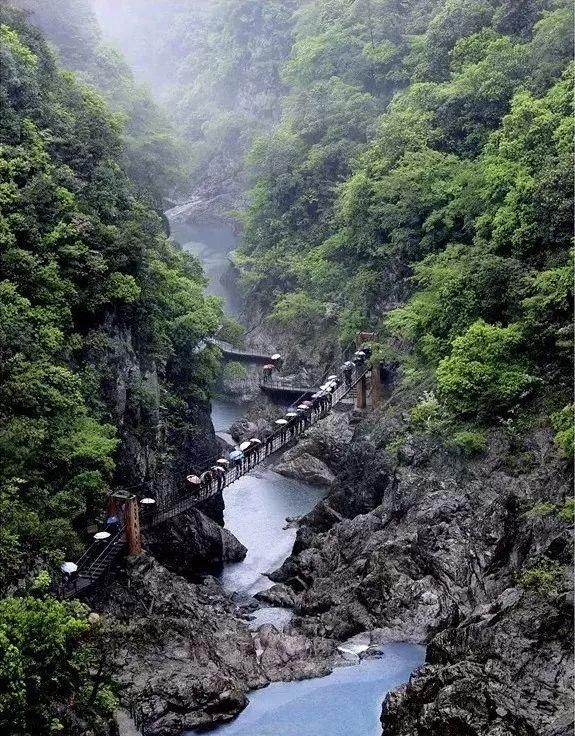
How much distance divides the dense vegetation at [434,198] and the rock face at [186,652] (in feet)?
25.9

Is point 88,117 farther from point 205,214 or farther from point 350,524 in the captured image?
point 205,214

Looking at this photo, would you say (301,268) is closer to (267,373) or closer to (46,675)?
(267,373)

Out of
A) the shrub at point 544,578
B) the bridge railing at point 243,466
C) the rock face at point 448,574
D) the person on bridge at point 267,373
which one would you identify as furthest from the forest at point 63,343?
the shrub at point 544,578

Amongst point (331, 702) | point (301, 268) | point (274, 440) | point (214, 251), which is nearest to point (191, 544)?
point (274, 440)

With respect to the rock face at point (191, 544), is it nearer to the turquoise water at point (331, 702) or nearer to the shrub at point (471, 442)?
the turquoise water at point (331, 702)

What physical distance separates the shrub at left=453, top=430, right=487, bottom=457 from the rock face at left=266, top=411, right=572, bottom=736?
27 cm

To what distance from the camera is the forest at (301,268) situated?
1997 centimetres

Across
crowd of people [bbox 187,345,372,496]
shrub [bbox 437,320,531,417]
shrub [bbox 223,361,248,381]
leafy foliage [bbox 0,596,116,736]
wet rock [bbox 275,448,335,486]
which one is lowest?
leafy foliage [bbox 0,596,116,736]

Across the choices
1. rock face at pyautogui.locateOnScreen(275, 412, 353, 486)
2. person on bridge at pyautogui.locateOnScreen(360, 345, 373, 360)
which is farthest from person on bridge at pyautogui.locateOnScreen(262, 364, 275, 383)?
person on bridge at pyautogui.locateOnScreen(360, 345, 373, 360)

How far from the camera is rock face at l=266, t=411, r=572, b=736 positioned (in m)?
16.0

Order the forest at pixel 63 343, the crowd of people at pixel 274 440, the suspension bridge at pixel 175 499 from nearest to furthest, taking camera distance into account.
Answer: the forest at pixel 63 343 → the suspension bridge at pixel 175 499 → the crowd of people at pixel 274 440

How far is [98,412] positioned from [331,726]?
1088 centimetres

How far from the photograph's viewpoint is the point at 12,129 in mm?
27000

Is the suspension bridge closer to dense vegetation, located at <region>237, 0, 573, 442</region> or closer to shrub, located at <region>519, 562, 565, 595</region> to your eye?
dense vegetation, located at <region>237, 0, 573, 442</region>
